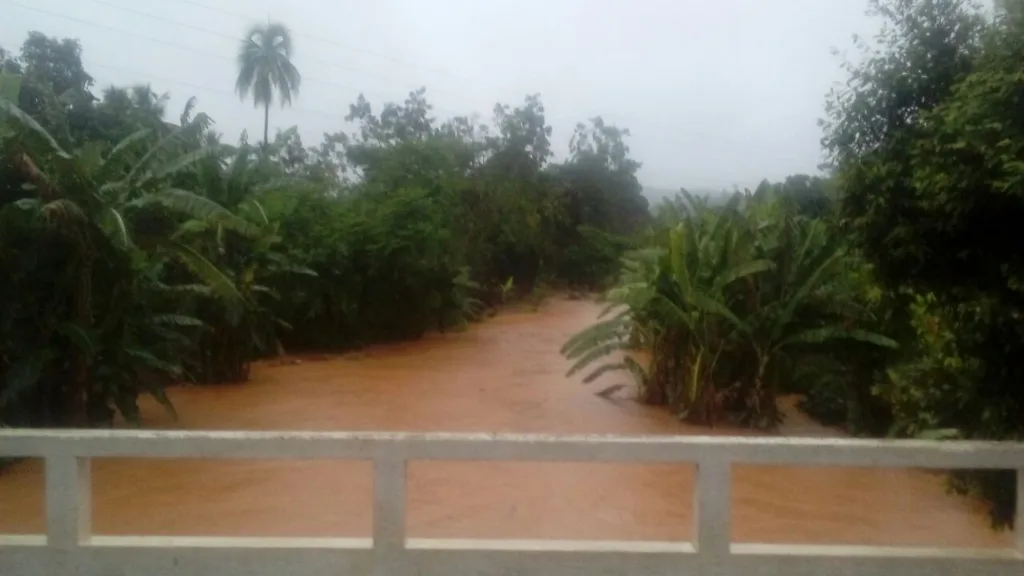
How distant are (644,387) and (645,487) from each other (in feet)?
9.05

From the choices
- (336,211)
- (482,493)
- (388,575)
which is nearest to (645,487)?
(482,493)

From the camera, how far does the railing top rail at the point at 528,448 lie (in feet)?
16.3

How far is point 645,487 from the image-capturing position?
7.51m

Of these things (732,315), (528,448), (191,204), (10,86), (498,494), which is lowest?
(498,494)

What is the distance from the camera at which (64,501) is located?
16.5ft

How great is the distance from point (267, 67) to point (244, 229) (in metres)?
4.34

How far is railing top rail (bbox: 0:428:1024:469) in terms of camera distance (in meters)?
4.97

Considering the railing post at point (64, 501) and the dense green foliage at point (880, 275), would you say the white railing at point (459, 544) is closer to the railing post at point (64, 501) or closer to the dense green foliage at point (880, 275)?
the railing post at point (64, 501)

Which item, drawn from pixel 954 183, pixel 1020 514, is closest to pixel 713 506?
pixel 1020 514

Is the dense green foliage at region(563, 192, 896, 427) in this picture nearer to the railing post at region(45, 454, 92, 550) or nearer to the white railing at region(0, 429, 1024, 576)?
the white railing at region(0, 429, 1024, 576)

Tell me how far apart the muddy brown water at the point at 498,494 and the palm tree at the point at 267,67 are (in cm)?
466

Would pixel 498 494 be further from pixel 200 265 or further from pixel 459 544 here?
pixel 200 265

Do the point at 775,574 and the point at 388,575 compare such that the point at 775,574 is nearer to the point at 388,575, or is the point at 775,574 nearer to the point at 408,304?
the point at 388,575

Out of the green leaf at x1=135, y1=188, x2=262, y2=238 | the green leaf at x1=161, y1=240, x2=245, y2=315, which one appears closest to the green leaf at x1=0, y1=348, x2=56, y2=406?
the green leaf at x1=161, y1=240, x2=245, y2=315
